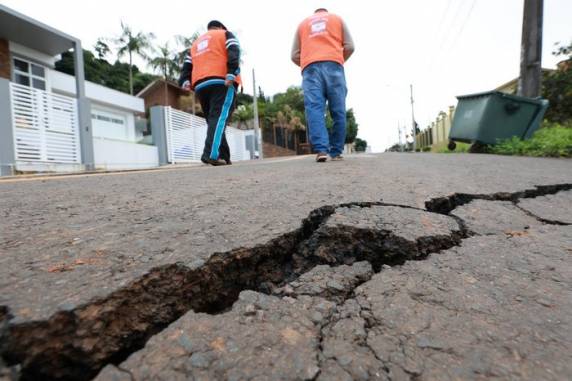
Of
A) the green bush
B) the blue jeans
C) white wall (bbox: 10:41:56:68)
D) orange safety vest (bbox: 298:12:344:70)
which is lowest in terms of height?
the green bush

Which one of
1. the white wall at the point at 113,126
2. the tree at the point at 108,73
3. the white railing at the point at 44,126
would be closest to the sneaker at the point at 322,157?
the white railing at the point at 44,126

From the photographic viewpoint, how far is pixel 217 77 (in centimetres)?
462

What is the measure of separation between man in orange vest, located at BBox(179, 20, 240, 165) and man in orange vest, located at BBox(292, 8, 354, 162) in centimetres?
103

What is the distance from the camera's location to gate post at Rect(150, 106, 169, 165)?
1127 centimetres

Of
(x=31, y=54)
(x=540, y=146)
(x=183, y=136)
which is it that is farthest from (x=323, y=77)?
(x=31, y=54)

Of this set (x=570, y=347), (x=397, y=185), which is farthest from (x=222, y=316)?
(x=397, y=185)

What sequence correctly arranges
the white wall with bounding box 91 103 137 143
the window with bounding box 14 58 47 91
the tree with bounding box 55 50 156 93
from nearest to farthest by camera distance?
the window with bounding box 14 58 47 91
the white wall with bounding box 91 103 137 143
the tree with bounding box 55 50 156 93

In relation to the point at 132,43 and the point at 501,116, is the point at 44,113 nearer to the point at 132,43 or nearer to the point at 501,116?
the point at 501,116

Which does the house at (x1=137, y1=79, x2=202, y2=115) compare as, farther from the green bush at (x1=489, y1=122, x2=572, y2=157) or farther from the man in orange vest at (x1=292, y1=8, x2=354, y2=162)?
the man in orange vest at (x1=292, y1=8, x2=354, y2=162)

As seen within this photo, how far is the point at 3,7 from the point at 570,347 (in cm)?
1076

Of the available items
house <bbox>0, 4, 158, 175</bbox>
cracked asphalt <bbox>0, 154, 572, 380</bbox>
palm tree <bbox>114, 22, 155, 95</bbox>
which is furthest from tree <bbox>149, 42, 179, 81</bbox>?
cracked asphalt <bbox>0, 154, 572, 380</bbox>

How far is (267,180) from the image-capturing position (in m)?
2.55

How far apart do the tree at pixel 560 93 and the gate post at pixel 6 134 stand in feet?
48.9

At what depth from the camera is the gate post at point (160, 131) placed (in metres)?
11.3
